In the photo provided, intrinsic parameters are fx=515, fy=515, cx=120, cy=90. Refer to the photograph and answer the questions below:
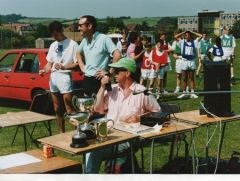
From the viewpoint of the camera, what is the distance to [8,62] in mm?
11047

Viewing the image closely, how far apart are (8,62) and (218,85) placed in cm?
719

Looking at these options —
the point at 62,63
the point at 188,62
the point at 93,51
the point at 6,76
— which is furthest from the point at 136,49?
the point at 93,51

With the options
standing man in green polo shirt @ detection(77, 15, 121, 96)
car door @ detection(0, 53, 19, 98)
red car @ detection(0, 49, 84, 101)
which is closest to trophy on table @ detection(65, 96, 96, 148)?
standing man in green polo shirt @ detection(77, 15, 121, 96)

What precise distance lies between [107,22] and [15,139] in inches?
1256

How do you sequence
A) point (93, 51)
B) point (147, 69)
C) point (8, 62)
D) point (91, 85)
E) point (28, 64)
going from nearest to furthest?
point (93, 51)
point (91, 85)
point (28, 64)
point (147, 69)
point (8, 62)

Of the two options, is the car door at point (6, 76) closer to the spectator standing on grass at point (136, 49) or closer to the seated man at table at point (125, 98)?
the spectator standing on grass at point (136, 49)

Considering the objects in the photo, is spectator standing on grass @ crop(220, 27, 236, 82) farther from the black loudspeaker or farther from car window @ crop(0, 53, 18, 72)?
the black loudspeaker

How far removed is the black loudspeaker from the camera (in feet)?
15.3

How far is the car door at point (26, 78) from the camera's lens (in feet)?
30.9

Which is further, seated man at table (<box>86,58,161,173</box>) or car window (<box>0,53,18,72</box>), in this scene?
car window (<box>0,53,18,72</box>)

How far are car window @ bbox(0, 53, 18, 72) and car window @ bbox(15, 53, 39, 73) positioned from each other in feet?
0.99

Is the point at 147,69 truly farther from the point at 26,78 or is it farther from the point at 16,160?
the point at 16,160

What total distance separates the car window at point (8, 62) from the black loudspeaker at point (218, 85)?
6.14 metres
